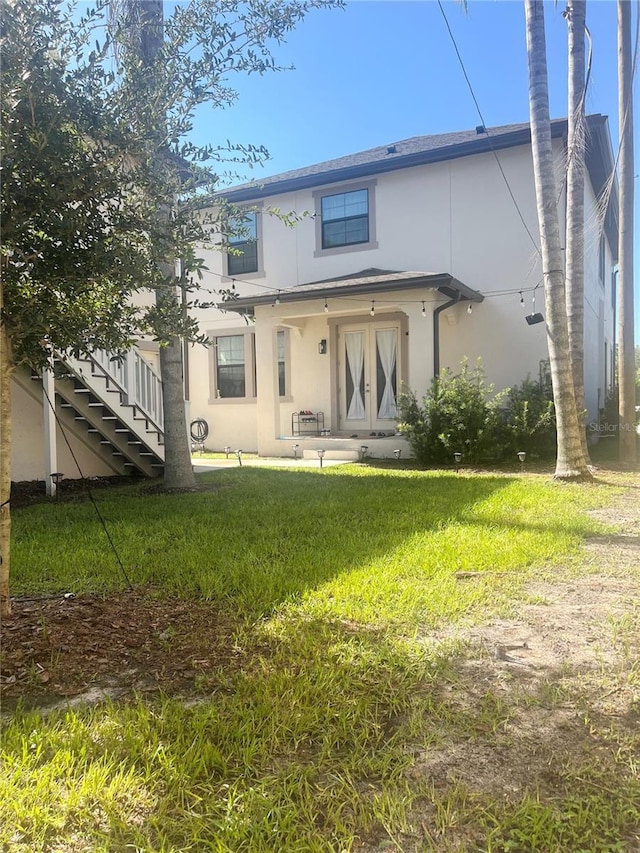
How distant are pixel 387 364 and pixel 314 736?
445 inches

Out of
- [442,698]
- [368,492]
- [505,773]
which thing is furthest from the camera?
[368,492]

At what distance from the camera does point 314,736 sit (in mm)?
2186

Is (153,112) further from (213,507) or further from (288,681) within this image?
(213,507)

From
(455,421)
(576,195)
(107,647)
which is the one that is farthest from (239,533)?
(576,195)

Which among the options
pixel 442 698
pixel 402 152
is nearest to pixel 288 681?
pixel 442 698

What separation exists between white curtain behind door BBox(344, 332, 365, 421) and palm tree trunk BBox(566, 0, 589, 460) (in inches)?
197

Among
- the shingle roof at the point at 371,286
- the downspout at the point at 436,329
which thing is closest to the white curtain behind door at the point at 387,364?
the shingle roof at the point at 371,286

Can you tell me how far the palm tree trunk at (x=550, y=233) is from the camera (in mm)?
7945

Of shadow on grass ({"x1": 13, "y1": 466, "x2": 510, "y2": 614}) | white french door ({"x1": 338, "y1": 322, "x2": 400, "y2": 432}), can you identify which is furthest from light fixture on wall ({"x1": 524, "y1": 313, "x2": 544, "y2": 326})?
shadow on grass ({"x1": 13, "y1": 466, "x2": 510, "y2": 614})

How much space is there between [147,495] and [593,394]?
36.7 ft

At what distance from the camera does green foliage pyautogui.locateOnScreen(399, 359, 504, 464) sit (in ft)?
33.0

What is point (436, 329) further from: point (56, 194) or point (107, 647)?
point (107, 647)

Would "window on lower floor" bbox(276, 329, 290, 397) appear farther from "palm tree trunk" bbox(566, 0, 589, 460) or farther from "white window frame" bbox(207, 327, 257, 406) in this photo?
"palm tree trunk" bbox(566, 0, 589, 460)

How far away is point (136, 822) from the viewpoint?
5.77 feet
